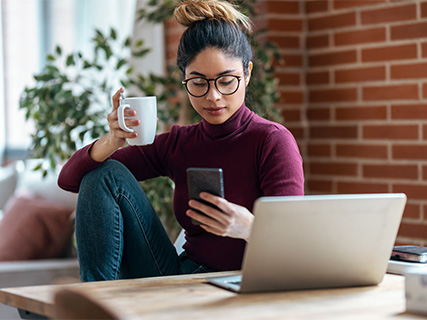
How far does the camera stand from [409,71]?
8.20 feet

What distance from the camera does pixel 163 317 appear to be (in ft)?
3.59

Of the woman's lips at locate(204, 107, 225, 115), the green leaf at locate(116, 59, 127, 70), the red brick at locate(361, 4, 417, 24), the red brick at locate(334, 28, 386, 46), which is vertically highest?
the red brick at locate(361, 4, 417, 24)

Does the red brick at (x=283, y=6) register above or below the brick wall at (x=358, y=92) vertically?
above

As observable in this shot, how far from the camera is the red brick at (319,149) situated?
285cm

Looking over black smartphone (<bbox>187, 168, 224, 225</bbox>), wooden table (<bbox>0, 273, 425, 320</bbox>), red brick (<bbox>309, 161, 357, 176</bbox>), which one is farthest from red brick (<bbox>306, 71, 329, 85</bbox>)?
black smartphone (<bbox>187, 168, 224, 225</bbox>)

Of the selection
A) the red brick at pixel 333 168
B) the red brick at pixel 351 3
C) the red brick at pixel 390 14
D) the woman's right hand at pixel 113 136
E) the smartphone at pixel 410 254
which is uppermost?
the red brick at pixel 351 3

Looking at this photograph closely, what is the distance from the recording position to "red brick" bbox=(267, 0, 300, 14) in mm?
2883

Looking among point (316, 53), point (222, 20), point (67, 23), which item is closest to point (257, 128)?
point (222, 20)

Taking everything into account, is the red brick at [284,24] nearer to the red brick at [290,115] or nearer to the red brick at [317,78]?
the red brick at [317,78]

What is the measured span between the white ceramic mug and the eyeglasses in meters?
0.11

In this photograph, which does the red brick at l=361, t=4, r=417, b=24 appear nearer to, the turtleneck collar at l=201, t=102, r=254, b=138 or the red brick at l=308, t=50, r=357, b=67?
the red brick at l=308, t=50, r=357, b=67

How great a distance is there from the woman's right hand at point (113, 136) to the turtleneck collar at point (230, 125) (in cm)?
23

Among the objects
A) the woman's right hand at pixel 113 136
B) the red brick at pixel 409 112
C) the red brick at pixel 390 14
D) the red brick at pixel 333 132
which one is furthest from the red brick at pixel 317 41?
the woman's right hand at pixel 113 136

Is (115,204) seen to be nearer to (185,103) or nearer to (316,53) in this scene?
(185,103)
